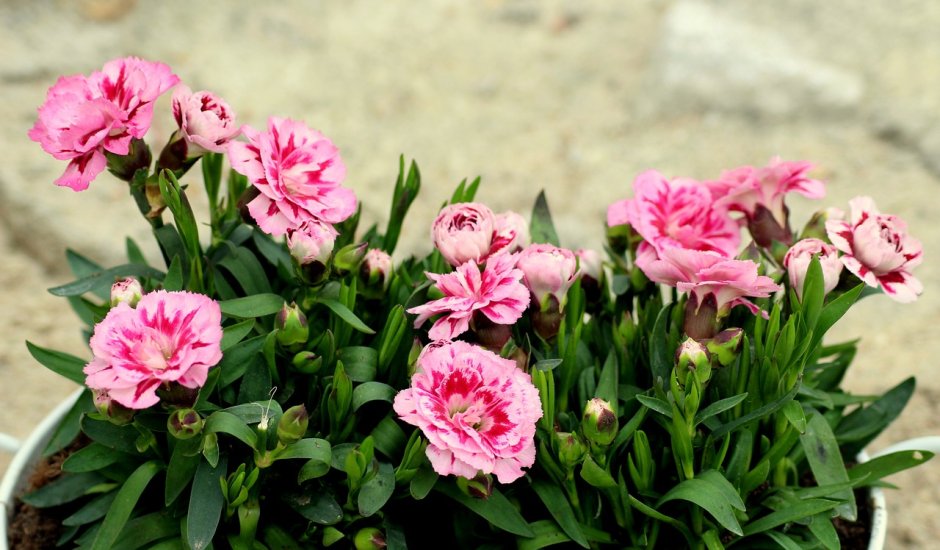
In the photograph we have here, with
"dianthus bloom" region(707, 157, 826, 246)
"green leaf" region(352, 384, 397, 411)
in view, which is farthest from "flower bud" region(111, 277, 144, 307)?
"dianthus bloom" region(707, 157, 826, 246)

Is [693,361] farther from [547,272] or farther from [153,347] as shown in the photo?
[153,347]

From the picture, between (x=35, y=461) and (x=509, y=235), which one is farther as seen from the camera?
(x=35, y=461)

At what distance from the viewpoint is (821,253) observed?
41.2 inches

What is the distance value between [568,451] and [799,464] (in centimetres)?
34

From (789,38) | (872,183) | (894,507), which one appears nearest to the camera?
(894,507)

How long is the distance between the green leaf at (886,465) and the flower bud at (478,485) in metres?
0.39

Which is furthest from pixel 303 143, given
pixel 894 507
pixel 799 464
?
pixel 894 507

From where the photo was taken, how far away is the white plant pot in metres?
1.09

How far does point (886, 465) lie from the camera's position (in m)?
1.11

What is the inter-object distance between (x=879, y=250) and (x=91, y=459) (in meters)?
0.80

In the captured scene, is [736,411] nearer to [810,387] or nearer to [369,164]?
[810,387]

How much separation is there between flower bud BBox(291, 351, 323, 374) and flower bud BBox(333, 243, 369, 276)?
92 mm

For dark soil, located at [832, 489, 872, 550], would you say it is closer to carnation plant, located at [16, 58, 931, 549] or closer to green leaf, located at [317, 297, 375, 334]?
carnation plant, located at [16, 58, 931, 549]

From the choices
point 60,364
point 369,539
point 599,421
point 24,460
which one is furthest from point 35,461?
point 599,421
